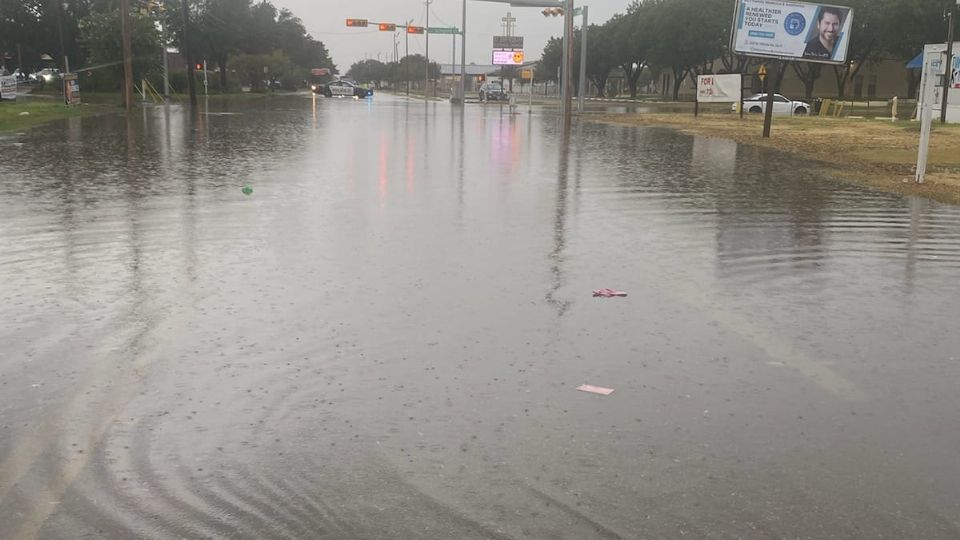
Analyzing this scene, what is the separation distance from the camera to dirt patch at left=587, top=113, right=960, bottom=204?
16.9 m

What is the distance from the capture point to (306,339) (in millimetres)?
6219

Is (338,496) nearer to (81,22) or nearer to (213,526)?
(213,526)

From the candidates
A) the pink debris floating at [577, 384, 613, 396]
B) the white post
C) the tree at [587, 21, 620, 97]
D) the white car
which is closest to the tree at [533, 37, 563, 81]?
the tree at [587, 21, 620, 97]

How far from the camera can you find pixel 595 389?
5.32m

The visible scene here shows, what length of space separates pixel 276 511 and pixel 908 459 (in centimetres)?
296

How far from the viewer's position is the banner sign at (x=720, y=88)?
49.5m

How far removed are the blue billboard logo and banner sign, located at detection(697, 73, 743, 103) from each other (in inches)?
608

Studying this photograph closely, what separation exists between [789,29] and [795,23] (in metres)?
0.32

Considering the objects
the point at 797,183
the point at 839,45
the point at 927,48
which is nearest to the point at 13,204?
the point at 797,183

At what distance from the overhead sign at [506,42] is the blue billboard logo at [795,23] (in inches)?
3111

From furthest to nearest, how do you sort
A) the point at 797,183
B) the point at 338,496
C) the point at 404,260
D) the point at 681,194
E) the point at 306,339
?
the point at 797,183
the point at 681,194
the point at 404,260
the point at 306,339
the point at 338,496

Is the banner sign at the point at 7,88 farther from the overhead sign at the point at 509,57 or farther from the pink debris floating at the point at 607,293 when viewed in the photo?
the overhead sign at the point at 509,57

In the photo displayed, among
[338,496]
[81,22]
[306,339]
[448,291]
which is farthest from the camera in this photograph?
[81,22]

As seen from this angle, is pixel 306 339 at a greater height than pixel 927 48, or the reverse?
pixel 927 48
